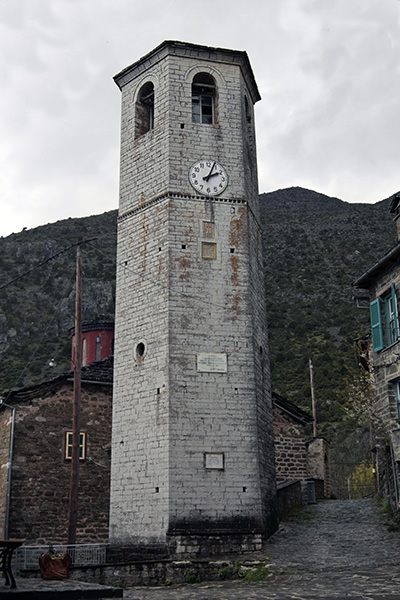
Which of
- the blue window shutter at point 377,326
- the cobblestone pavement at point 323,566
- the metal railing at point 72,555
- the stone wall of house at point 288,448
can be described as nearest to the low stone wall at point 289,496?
the cobblestone pavement at point 323,566

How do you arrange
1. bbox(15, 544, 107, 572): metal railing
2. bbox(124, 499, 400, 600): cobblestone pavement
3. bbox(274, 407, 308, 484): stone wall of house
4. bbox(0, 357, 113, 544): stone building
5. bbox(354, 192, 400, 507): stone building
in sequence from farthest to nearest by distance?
bbox(274, 407, 308, 484): stone wall of house, bbox(0, 357, 113, 544): stone building, bbox(354, 192, 400, 507): stone building, bbox(15, 544, 107, 572): metal railing, bbox(124, 499, 400, 600): cobblestone pavement

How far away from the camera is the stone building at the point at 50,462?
20.5 meters

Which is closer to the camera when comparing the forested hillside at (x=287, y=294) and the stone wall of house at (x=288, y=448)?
the stone wall of house at (x=288, y=448)

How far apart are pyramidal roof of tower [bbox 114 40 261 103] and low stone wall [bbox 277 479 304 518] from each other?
13.8 metres

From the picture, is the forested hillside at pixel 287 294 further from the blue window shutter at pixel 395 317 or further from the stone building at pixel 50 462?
the blue window shutter at pixel 395 317

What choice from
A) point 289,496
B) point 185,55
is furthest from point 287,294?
point 185,55

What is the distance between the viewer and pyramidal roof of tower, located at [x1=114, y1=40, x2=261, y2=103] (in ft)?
71.0

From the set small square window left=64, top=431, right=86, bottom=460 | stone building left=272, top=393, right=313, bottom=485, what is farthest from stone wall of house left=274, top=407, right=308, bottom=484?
small square window left=64, top=431, right=86, bottom=460

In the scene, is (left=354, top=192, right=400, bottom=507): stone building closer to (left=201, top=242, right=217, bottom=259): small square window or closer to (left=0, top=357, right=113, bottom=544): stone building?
(left=201, top=242, right=217, bottom=259): small square window

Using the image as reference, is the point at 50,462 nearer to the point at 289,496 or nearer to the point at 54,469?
the point at 54,469

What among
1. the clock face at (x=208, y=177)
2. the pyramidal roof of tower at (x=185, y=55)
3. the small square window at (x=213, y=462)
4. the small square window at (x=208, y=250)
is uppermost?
the pyramidal roof of tower at (x=185, y=55)

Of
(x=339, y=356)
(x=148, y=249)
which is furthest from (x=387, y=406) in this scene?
(x=339, y=356)

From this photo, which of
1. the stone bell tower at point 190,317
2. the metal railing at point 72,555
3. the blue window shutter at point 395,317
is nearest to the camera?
the metal railing at point 72,555

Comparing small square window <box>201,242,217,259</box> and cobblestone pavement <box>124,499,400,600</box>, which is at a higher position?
small square window <box>201,242,217,259</box>
